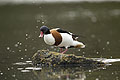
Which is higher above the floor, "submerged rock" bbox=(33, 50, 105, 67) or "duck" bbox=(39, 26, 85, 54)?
"duck" bbox=(39, 26, 85, 54)

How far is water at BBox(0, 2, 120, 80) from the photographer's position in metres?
12.6

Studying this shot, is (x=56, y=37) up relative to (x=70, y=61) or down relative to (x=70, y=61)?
up

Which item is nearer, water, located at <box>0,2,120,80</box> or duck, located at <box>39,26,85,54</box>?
water, located at <box>0,2,120,80</box>

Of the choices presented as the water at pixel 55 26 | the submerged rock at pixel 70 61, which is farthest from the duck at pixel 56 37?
the water at pixel 55 26

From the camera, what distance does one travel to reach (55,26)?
951 inches

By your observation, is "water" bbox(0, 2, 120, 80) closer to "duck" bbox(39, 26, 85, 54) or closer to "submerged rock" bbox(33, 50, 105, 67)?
"submerged rock" bbox(33, 50, 105, 67)

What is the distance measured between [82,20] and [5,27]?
16.0 feet

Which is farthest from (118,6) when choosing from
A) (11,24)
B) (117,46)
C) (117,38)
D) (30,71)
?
(30,71)

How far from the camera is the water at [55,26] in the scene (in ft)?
41.4

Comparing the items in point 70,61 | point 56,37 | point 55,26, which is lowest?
point 70,61

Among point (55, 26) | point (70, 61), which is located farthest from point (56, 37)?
point (55, 26)

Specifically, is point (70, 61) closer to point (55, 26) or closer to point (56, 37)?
point (56, 37)

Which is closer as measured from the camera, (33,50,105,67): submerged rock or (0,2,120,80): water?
(0,2,120,80): water

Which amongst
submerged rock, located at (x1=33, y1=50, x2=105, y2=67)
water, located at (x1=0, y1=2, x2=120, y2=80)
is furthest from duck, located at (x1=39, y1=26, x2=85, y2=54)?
water, located at (x1=0, y1=2, x2=120, y2=80)
